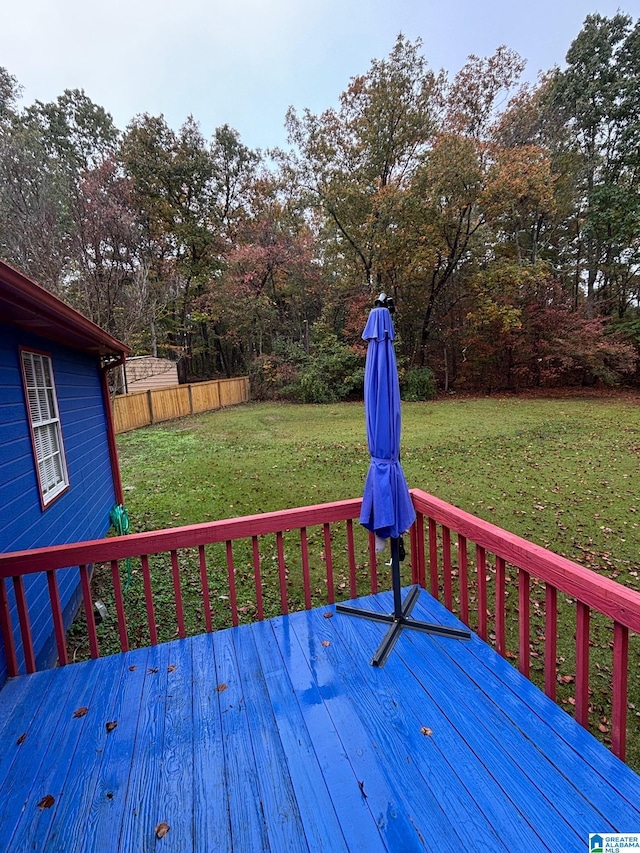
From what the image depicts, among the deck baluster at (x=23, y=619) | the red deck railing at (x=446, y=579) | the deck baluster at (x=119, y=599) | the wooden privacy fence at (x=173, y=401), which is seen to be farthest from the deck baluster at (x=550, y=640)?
the wooden privacy fence at (x=173, y=401)

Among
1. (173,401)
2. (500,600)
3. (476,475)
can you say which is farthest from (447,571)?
(173,401)

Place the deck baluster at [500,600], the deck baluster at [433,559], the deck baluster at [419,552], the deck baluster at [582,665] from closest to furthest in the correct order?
the deck baluster at [582,665], the deck baluster at [500,600], the deck baluster at [433,559], the deck baluster at [419,552]

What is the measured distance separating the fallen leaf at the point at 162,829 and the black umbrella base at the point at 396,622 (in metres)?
1.09

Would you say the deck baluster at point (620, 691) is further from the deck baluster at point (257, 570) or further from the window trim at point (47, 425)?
the window trim at point (47, 425)

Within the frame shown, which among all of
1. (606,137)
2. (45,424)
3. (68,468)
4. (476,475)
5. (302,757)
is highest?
(606,137)

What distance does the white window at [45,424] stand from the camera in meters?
3.35

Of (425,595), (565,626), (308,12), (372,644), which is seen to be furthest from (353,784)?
(308,12)

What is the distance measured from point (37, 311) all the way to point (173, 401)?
1242cm

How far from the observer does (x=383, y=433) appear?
220 centimetres

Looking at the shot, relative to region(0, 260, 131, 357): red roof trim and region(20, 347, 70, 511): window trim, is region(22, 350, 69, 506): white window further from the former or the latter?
region(0, 260, 131, 357): red roof trim

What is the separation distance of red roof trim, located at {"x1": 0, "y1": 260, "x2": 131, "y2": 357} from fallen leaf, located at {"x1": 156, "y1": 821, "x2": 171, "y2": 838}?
2154 mm

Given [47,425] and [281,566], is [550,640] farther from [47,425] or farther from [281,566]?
[47,425]

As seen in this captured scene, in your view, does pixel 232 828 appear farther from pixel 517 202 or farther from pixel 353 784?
pixel 517 202

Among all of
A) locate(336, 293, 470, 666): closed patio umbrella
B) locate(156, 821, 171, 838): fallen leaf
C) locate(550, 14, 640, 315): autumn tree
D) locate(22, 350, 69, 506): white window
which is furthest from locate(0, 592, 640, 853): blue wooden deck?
locate(550, 14, 640, 315): autumn tree
